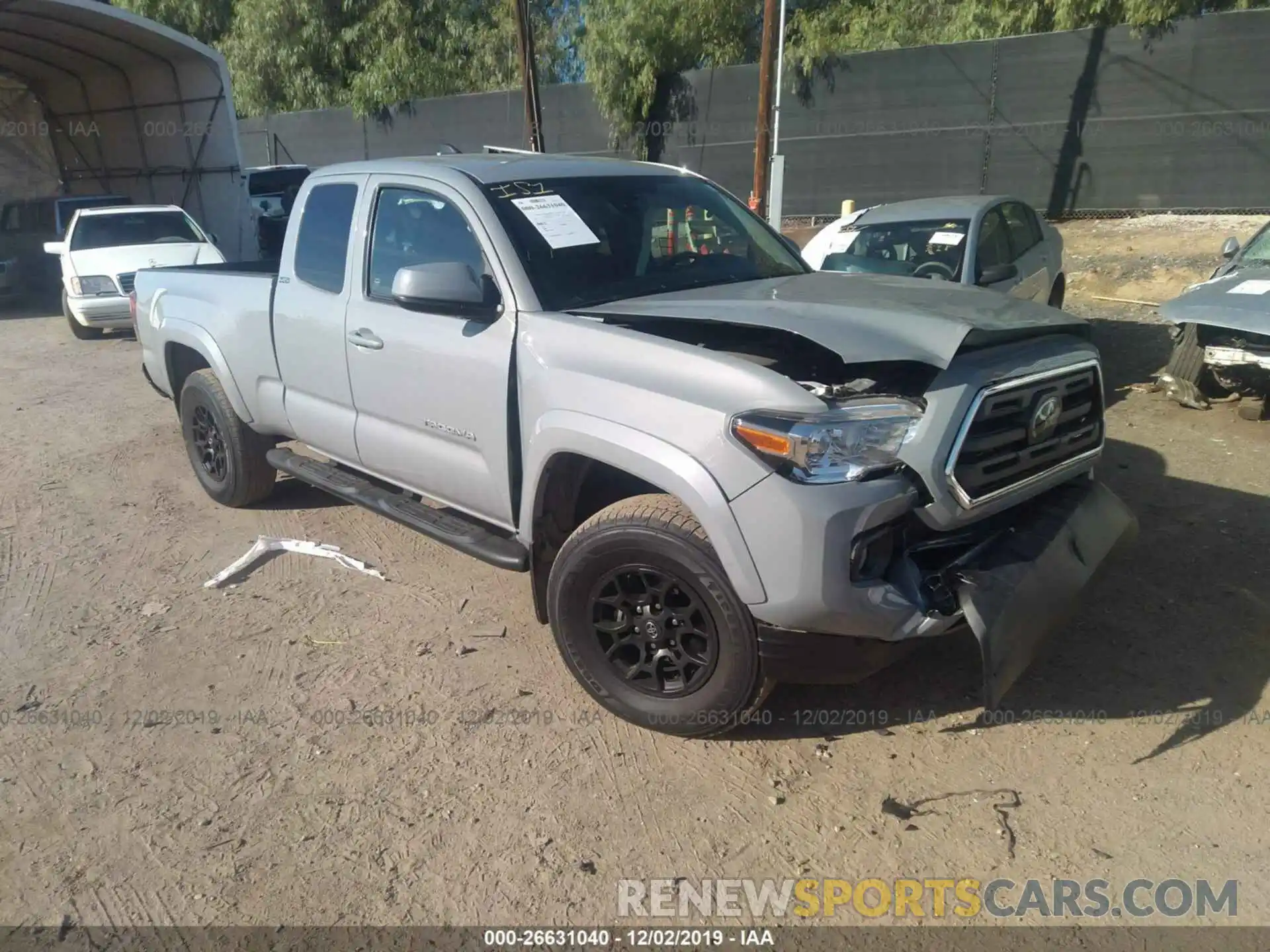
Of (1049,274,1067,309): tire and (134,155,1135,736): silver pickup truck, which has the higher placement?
(134,155,1135,736): silver pickup truck

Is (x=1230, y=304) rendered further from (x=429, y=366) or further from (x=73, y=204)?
(x=73, y=204)

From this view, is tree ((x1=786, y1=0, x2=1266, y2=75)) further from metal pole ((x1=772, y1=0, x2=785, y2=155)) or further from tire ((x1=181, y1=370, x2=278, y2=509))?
tire ((x1=181, y1=370, x2=278, y2=509))

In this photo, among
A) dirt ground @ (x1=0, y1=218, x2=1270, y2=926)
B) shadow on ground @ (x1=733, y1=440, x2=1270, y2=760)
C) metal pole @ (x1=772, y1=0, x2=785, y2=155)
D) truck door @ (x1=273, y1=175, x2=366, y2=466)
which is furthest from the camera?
metal pole @ (x1=772, y1=0, x2=785, y2=155)

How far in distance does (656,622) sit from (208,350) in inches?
136

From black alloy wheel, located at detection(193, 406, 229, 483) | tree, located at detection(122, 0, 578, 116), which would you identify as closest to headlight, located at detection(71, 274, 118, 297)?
black alloy wheel, located at detection(193, 406, 229, 483)

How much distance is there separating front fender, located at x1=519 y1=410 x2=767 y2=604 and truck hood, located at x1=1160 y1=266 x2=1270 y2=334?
4983 mm

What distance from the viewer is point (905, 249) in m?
7.62

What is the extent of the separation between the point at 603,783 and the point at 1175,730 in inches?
78.1

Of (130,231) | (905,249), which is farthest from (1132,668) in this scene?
(130,231)

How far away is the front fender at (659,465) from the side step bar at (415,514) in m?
0.45

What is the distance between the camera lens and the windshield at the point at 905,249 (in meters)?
7.23

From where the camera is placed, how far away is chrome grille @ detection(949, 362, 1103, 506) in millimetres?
2928

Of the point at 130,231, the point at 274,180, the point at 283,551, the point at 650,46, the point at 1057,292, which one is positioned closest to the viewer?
the point at 283,551

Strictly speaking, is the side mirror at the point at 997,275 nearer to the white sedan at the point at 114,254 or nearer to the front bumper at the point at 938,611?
the front bumper at the point at 938,611
